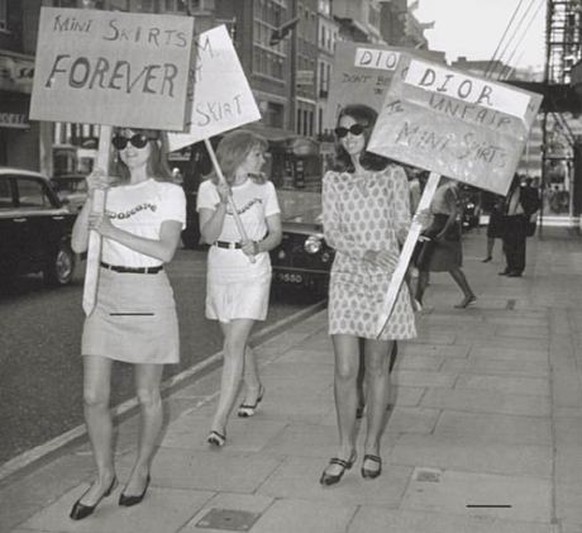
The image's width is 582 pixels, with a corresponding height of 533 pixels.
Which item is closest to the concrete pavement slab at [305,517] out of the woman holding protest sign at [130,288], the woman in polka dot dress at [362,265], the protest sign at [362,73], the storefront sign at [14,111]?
the woman in polka dot dress at [362,265]

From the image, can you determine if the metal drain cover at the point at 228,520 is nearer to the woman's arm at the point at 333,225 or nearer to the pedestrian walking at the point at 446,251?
the woman's arm at the point at 333,225

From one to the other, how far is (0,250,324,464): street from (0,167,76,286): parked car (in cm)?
33

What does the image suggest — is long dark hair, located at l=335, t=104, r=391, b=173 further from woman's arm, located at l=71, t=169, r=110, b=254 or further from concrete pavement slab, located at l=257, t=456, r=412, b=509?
concrete pavement slab, located at l=257, t=456, r=412, b=509

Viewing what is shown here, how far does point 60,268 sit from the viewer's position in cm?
1500

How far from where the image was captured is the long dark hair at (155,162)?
4.95 m

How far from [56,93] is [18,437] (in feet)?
7.97

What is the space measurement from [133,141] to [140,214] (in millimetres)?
332

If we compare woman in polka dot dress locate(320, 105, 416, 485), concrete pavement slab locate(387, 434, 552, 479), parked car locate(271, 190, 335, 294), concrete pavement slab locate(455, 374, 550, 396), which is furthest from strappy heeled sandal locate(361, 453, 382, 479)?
parked car locate(271, 190, 335, 294)

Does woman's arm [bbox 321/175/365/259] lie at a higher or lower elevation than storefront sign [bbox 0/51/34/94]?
lower

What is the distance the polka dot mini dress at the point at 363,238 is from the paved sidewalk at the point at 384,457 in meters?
0.78

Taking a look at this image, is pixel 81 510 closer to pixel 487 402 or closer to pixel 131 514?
pixel 131 514

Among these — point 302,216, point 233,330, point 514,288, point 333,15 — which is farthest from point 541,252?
point 333,15

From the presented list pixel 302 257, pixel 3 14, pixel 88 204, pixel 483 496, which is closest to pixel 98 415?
pixel 88 204

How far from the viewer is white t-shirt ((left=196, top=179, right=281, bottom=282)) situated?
20.1ft
